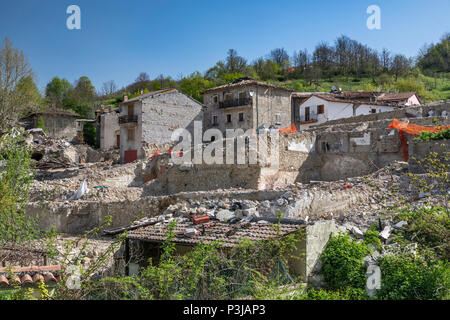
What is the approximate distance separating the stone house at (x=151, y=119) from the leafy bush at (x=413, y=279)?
28.3m

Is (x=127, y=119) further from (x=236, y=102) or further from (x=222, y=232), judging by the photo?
(x=222, y=232)

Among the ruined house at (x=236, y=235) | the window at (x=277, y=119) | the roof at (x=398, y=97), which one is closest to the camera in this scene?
the ruined house at (x=236, y=235)

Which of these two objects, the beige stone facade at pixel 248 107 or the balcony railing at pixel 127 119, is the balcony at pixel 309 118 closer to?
the beige stone facade at pixel 248 107

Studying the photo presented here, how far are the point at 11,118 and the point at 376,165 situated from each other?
67.0 feet

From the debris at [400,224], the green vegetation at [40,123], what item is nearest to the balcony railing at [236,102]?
the green vegetation at [40,123]

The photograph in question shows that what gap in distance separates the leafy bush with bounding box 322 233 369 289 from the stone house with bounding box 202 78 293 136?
2702 centimetres

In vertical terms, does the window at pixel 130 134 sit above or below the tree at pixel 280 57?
below

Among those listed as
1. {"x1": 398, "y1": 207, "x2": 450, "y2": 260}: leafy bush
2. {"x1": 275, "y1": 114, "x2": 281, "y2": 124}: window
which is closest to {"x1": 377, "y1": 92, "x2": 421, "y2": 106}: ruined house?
{"x1": 275, "y1": 114, "x2": 281, "y2": 124}: window

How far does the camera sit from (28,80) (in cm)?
2631

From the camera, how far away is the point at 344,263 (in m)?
8.70

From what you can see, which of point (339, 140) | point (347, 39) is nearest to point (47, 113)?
point (339, 140)

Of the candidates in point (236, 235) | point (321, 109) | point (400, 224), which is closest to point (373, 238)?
point (400, 224)

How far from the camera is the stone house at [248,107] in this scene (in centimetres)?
3681

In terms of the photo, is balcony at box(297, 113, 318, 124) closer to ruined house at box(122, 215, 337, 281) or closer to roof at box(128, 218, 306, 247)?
ruined house at box(122, 215, 337, 281)
